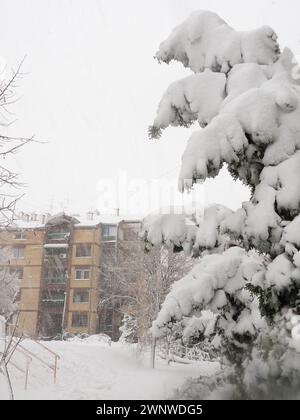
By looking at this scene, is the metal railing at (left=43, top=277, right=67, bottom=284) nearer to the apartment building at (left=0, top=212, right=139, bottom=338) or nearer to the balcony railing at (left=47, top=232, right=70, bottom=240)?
the apartment building at (left=0, top=212, right=139, bottom=338)

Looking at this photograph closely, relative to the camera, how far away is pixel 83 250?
4606 cm

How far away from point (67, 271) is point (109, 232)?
5.70m

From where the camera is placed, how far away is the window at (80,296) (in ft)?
145

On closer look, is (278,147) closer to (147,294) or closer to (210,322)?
(210,322)

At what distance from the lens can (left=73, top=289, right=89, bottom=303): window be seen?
145 ft

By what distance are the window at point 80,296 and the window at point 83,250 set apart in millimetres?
3581

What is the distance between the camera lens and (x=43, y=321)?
44344mm

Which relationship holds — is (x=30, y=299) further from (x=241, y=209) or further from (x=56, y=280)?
(x=241, y=209)

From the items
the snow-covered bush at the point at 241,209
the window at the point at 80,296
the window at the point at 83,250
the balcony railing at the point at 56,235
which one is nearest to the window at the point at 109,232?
the window at the point at 83,250

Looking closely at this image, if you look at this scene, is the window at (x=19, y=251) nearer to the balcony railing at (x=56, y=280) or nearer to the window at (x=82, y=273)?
the balcony railing at (x=56, y=280)

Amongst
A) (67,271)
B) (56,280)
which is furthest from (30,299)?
(67,271)

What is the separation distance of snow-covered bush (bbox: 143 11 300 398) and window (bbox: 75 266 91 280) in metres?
39.3

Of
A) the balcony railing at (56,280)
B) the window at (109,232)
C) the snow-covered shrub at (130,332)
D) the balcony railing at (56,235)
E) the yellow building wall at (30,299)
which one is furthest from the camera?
the balcony railing at (56,235)

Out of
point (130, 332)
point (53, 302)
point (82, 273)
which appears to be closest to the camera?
point (130, 332)
